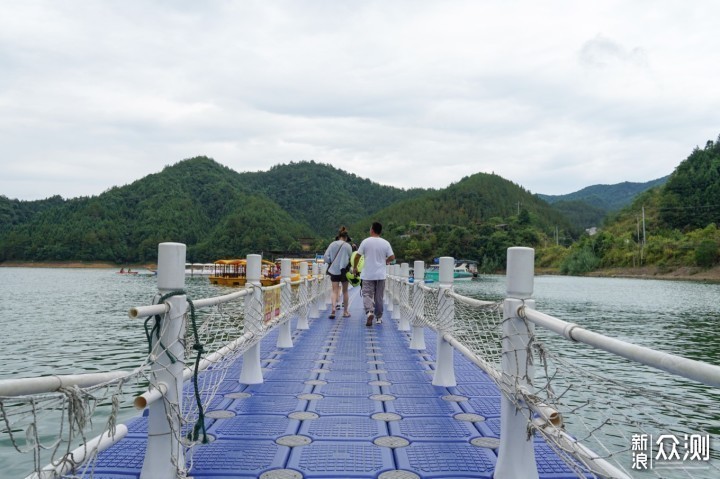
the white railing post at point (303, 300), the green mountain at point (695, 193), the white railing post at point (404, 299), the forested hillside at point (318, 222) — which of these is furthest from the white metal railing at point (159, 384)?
the green mountain at point (695, 193)

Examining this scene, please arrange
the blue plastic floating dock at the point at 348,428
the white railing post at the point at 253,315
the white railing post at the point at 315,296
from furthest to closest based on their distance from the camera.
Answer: the white railing post at the point at 315,296 < the white railing post at the point at 253,315 < the blue plastic floating dock at the point at 348,428

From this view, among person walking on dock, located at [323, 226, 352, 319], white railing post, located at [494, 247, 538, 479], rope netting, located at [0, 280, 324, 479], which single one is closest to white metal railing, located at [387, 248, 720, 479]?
white railing post, located at [494, 247, 538, 479]

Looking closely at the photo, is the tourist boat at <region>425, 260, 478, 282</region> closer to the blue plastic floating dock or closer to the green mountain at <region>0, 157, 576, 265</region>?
the green mountain at <region>0, 157, 576, 265</region>

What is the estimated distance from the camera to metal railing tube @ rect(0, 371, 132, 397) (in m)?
1.41

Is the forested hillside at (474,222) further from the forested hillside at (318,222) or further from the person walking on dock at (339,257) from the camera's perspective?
the person walking on dock at (339,257)

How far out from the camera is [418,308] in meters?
6.36

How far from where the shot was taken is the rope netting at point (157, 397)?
1633 mm

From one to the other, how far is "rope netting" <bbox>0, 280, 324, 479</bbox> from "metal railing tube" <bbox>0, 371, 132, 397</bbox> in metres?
0.02

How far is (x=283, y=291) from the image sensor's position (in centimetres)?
652

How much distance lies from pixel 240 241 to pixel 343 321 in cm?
8742

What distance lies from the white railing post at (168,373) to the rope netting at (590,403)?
170 cm

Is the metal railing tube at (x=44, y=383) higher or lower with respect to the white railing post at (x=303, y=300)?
higher

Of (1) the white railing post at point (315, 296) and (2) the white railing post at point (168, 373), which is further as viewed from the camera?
(1) the white railing post at point (315, 296)

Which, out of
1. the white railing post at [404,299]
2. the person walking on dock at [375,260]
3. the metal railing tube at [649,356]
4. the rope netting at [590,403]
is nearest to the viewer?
the metal railing tube at [649,356]
